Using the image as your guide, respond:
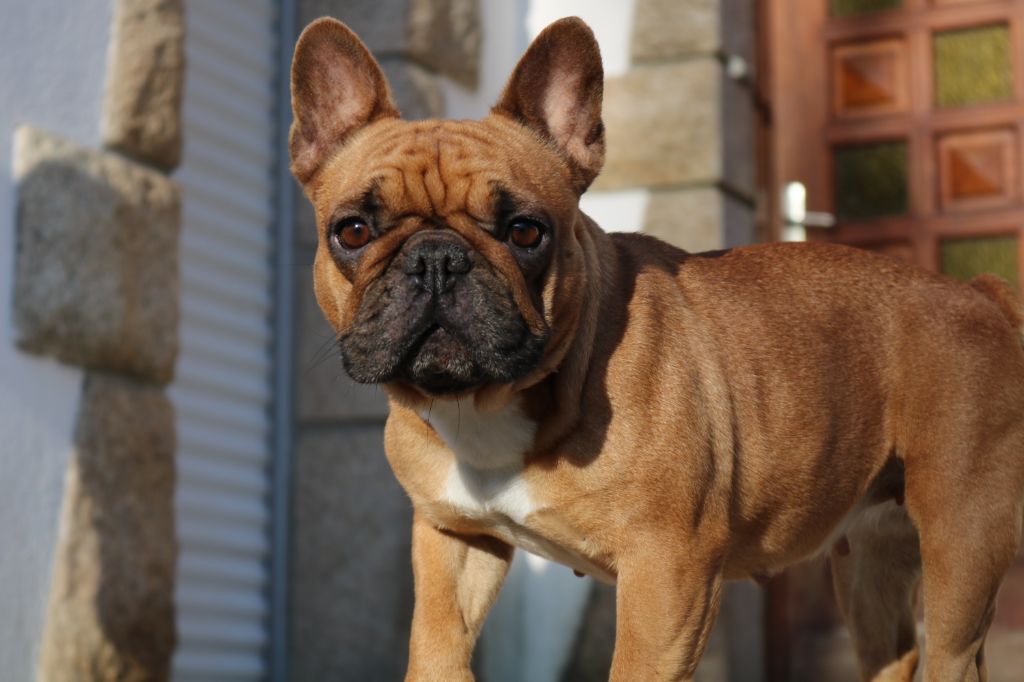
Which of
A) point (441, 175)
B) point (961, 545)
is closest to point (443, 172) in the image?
point (441, 175)

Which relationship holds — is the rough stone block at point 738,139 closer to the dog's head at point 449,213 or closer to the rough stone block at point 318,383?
the rough stone block at point 318,383

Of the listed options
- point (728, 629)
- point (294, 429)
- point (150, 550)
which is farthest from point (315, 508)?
point (728, 629)

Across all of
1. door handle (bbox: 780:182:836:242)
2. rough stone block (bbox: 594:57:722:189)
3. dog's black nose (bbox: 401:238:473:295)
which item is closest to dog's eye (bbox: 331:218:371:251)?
dog's black nose (bbox: 401:238:473:295)

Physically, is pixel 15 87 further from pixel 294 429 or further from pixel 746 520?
pixel 746 520

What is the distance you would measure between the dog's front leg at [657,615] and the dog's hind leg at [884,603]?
1.05 m

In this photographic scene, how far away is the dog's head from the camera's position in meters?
3.16

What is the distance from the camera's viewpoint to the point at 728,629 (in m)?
6.17

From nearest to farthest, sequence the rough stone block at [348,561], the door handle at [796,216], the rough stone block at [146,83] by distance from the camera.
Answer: the rough stone block at [146,83], the rough stone block at [348,561], the door handle at [796,216]

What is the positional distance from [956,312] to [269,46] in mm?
3761

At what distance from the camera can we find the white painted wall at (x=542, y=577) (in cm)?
634

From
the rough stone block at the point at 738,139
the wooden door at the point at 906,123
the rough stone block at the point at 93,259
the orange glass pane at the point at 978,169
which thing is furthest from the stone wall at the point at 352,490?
the orange glass pane at the point at 978,169

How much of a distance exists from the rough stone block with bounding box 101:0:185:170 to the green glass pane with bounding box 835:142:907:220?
3.50 metres

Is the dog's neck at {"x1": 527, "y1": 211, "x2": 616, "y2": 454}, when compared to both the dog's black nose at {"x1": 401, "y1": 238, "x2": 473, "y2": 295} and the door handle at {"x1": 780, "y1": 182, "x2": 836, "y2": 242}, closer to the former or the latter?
the dog's black nose at {"x1": 401, "y1": 238, "x2": 473, "y2": 295}

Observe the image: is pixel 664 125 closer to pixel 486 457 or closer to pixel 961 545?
pixel 961 545
